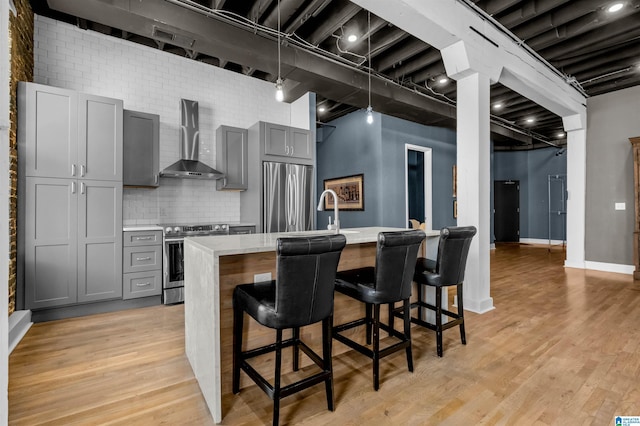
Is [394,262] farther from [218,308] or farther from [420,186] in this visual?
[420,186]

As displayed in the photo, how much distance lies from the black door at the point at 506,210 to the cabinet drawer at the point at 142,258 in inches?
387

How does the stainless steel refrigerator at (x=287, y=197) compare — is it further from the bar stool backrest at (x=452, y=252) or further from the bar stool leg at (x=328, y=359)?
the bar stool leg at (x=328, y=359)

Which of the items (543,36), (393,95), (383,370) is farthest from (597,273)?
(383,370)

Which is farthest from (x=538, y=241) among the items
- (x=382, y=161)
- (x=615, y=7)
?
(x=615, y=7)

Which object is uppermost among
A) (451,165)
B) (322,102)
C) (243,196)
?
(322,102)

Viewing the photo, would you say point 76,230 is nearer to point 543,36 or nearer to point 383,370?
point 383,370

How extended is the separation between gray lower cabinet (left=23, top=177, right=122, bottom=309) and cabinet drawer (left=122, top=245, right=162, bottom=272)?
7 centimetres

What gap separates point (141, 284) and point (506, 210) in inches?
411

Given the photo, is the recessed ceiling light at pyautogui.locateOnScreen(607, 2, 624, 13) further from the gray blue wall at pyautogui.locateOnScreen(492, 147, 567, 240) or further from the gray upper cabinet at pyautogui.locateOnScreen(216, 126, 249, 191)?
the gray blue wall at pyautogui.locateOnScreen(492, 147, 567, 240)

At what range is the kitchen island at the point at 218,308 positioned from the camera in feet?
5.72

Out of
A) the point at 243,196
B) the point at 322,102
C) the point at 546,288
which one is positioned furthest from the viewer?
the point at 322,102

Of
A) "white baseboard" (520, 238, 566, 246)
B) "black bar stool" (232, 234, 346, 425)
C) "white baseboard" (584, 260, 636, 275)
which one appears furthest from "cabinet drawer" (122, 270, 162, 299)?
"white baseboard" (520, 238, 566, 246)

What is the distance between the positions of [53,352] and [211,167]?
2.91 m

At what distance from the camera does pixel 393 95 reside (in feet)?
16.9
